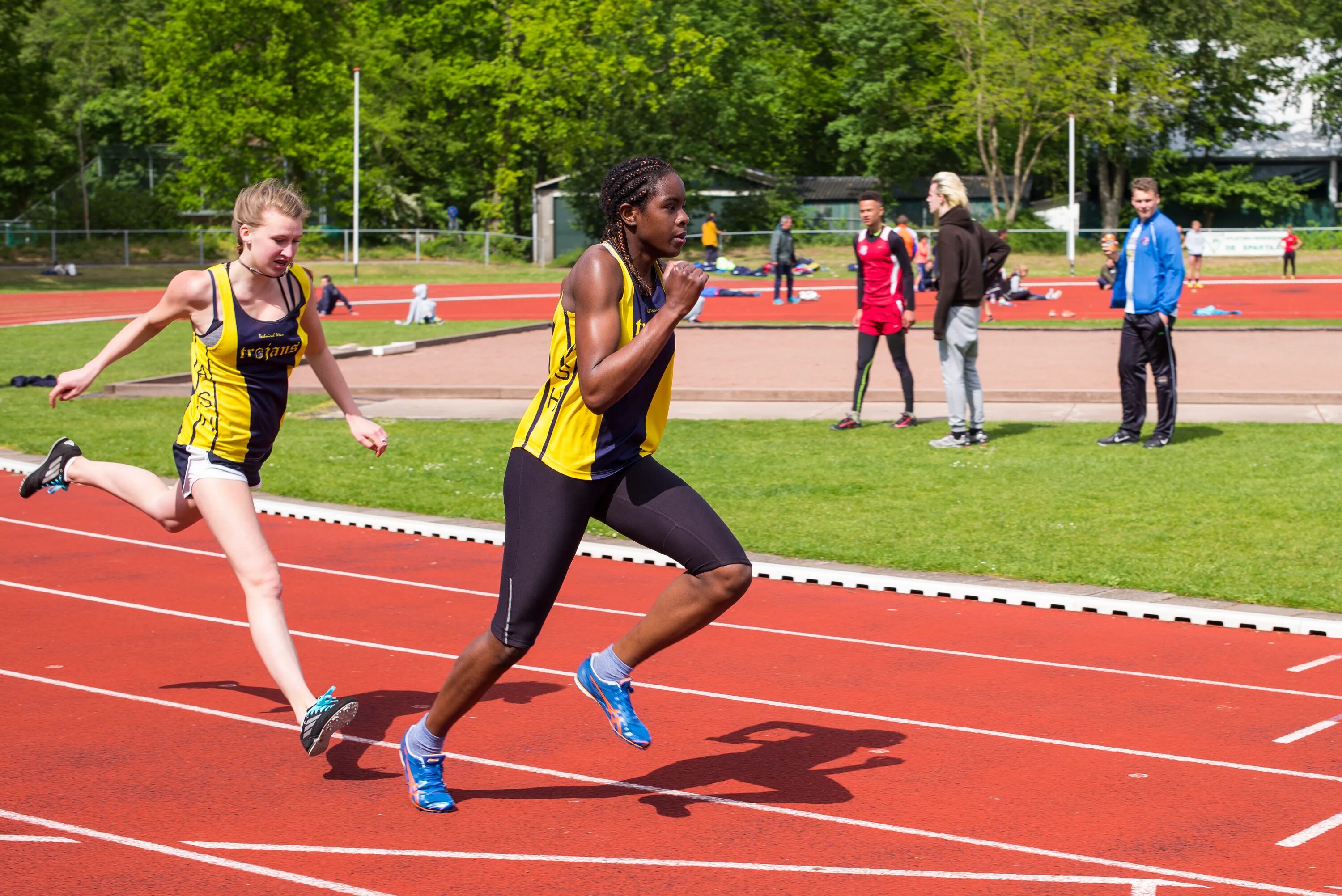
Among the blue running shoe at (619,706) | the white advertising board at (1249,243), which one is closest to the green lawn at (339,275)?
the white advertising board at (1249,243)

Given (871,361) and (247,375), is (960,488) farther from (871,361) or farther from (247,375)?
(247,375)

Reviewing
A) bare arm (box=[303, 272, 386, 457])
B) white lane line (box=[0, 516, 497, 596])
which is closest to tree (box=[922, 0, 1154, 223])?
white lane line (box=[0, 516, 497, 596])

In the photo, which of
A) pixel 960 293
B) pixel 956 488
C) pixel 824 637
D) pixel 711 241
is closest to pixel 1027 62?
pixel 711 241

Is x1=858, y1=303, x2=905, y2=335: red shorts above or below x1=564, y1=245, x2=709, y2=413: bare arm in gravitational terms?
below

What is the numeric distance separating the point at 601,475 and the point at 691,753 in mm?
1323

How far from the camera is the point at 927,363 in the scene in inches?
754

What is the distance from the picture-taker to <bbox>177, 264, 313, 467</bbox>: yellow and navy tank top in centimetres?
511

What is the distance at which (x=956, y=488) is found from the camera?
1061 centimetres

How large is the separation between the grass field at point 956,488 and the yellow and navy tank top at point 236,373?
415 cm

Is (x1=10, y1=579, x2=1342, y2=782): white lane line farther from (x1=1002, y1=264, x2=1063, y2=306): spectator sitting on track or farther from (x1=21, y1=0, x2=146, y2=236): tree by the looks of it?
(x1=21, y1=0, x2=146, y2=236): tree

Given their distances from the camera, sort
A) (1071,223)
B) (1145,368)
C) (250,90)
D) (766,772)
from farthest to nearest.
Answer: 1. (250,90)
2. (1071,223)
3. (1145,368)
4. (766,772)

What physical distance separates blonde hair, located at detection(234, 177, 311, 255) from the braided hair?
122 cm

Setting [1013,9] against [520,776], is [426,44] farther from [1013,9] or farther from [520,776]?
[520,776]

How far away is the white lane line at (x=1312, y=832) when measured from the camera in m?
4.27
